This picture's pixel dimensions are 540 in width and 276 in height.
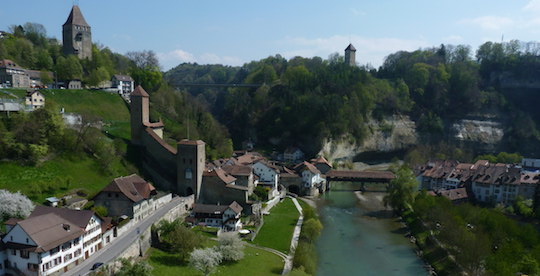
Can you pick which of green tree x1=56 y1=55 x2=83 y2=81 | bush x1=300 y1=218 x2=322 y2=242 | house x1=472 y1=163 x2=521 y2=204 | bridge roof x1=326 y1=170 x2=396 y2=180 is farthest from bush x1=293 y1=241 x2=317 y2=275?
green tree x1=56 y1=55 x2=83 y2=81

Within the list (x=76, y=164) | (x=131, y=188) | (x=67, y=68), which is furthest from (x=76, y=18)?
(x=131, y=188)

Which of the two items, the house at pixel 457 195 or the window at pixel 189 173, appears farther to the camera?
the house at pixel 457 195

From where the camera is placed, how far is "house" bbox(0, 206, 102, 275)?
922 inches

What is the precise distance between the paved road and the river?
1509 centimetres

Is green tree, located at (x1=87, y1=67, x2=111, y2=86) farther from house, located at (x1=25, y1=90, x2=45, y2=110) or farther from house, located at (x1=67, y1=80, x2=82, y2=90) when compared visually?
house, located at (x1=25, y1=90, x2=45, y2=110)

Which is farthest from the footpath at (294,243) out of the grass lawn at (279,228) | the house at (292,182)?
the house at (292,182)

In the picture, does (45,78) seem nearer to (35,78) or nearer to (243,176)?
(35,78)

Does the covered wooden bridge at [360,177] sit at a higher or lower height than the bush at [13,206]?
lower

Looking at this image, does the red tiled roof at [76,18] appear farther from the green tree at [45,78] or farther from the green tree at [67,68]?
the green tree at [45,78]

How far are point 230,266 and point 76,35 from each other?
2229 inches

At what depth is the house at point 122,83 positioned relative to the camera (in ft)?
227

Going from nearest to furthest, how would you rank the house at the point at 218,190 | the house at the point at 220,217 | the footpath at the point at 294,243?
1. the footpath at the point at 294,243
2. the house at the point at 220,217
3. the house at the point at 218,190

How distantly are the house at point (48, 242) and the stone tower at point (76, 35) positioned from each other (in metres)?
50.5

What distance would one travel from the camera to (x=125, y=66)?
9088 centimetres
